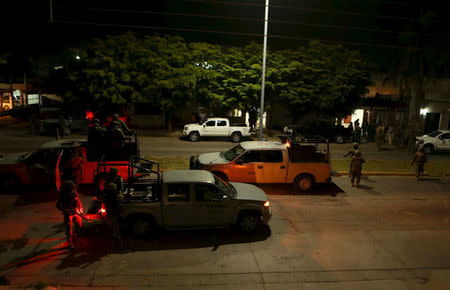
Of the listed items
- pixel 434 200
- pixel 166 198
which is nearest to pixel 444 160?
pixel 434 200

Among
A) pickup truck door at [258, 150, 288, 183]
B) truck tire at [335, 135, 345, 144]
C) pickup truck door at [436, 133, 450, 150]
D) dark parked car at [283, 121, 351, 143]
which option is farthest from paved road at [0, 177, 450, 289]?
truck tire at [335, 135, 345, 144]

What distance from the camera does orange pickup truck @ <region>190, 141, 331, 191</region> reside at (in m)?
12.8

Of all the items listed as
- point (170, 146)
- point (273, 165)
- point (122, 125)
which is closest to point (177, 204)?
point (273, 165)

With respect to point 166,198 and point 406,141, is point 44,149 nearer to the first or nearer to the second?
point 166,198

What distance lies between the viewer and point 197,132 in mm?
25938

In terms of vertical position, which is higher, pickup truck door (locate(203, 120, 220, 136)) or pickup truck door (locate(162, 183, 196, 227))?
pickup truck door (locate(203, 120, 220, 136))

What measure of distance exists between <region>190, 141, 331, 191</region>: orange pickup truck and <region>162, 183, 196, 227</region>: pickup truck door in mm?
3879

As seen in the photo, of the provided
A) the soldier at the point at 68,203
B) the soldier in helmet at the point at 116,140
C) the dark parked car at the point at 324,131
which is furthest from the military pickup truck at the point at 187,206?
the dark parked car at the point at 324,131

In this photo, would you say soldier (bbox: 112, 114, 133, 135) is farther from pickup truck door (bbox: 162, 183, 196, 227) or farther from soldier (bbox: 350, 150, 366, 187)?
soldier (bbox: 350, 150, 366, 187)

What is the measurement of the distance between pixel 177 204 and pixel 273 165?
513 centimetres

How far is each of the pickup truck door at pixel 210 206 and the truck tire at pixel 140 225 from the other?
1073 mm

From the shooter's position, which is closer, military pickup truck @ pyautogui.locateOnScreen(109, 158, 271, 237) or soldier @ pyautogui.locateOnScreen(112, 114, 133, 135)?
military pickup truck @ pyautogui.locateOnScreen(109, 158, 271, 237)

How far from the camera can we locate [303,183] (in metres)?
13.3

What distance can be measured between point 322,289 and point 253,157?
6392 millimetres
